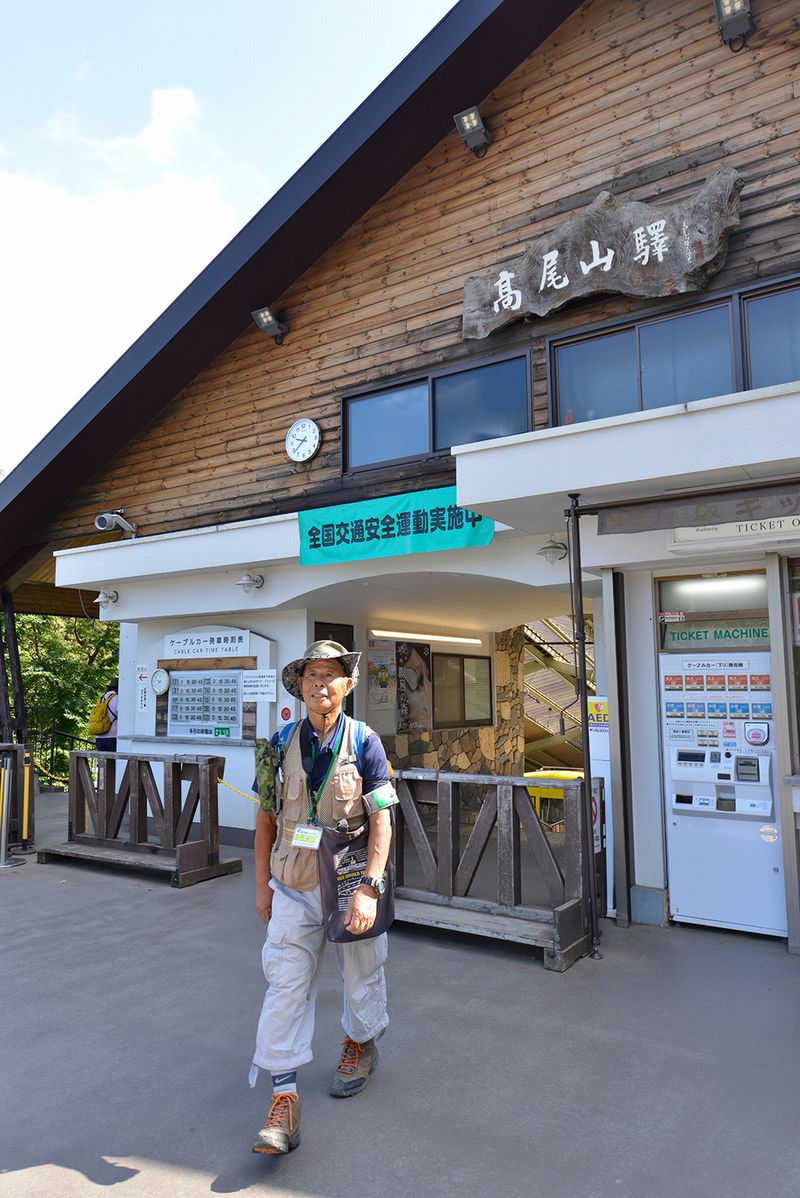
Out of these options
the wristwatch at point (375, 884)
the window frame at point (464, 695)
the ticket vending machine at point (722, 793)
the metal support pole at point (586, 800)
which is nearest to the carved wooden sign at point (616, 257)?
the metal support pole at point (586, 800)

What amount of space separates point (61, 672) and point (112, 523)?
10.1m

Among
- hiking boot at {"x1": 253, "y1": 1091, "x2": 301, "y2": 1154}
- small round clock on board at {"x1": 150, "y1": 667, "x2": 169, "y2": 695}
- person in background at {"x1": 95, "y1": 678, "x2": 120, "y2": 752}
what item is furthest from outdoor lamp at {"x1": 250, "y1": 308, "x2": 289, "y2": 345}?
hiking boot at {"x1": 253, "y1": 1091, "x2": 301, "y2": 1154}

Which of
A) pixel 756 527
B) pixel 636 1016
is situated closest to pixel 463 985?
pixel 636 1016

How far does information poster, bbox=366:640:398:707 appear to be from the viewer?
1031cm

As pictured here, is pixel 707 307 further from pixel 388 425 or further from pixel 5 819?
pixel 5 819

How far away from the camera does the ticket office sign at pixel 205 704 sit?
9.34 metres

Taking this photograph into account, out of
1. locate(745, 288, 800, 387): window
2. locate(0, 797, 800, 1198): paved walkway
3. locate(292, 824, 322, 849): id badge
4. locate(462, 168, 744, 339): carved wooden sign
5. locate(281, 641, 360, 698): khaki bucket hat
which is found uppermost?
locate(462, 168, 744, 339): carved wooden sign

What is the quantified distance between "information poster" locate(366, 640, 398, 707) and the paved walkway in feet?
15.6

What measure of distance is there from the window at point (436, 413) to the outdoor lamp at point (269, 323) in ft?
4.16

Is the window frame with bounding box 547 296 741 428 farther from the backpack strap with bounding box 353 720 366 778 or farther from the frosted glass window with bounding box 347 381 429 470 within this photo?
the backpack strap with bounding box 353 720 366 778

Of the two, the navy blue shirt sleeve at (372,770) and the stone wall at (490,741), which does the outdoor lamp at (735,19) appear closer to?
the navy blue shirt sleeve at (372,770)

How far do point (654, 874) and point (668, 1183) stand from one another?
314cm

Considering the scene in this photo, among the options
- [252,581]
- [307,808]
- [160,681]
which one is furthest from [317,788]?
[160,681]

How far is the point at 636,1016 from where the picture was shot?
4.30 m
